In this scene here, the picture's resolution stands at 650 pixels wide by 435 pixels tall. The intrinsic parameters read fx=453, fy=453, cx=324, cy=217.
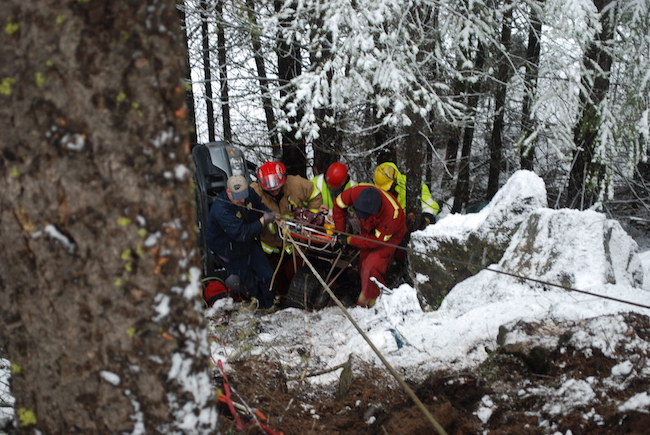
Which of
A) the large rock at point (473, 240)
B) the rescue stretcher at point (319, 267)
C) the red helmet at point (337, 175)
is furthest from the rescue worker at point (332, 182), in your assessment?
the large rock at point (473, 240)

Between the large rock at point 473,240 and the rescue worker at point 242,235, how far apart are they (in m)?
1.86

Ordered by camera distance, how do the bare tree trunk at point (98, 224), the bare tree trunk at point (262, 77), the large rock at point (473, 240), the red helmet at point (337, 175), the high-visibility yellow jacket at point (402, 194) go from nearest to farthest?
the bare tree trunk at point (98, 224) → the large rock at point (473, 240) → the high-visibility yellow jacket at point (402, 194) → the red helmet at point (337, 175) → the bare tree trunk at point (262, 77)

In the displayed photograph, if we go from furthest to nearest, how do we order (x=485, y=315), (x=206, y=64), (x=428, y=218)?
(x=206, y=64), (x=428, y=218), (x=485, y=315)

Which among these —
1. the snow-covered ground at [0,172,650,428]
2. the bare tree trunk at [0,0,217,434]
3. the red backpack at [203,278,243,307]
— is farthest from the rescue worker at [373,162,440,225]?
the bare tree trunk at [0,0,217,434]

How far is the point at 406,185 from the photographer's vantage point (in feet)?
19.2

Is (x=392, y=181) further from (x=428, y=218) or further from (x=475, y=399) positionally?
(x=475, y=399)

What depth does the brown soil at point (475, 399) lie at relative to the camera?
1.94 m

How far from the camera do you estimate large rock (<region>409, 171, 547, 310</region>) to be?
4.62m

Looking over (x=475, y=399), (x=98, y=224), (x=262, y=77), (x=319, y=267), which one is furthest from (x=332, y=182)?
(x=98, y=224)

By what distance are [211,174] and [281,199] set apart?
1236 mm

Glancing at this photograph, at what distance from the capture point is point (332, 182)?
20.6ft

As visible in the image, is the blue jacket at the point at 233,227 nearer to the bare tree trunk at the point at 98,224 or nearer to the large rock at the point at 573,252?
the large rock at the point at 573,252

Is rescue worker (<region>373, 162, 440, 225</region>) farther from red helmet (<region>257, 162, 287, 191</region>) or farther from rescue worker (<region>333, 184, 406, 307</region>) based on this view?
red helmet (<region>257, 162, 287, 191</region>)

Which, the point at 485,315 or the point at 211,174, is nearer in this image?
the point at 485,315
